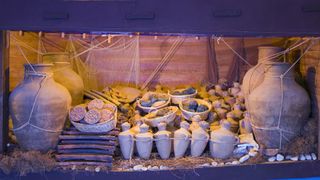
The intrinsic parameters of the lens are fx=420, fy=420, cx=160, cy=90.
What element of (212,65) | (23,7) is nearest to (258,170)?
(212,65)

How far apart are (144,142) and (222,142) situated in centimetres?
82

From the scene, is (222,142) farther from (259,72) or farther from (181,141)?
(259,72)

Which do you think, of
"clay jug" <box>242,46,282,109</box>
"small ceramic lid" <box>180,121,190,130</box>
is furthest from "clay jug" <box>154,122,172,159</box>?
"clay jug" <box>242,46,282,109</box>

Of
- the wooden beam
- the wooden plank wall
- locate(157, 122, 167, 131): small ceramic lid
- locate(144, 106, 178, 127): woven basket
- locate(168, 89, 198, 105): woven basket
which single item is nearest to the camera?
the wooden beam

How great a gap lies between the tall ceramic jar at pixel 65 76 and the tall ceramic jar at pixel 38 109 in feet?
1.71

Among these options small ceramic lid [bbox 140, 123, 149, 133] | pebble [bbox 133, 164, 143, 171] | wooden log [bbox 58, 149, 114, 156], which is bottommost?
pebble [bbox 133, 164, 143, 171]

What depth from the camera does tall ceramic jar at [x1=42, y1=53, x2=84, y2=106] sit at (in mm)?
5008

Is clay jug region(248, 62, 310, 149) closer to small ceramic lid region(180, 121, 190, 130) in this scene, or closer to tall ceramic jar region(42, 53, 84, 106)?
small ceramic lid region(180, 121, 190, 130)

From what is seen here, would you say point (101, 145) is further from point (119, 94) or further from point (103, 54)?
point (103, 54)

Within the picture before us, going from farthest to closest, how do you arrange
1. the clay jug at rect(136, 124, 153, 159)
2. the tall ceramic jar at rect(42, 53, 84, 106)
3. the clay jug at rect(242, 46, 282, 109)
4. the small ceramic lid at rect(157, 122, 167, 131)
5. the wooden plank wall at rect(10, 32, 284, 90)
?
1. the wooden plank wall at rect(10, 32, 284, 90)
2. the tall ceramic jar at rect(42, 53, 84, 106)
3. the clay jug at rect(242, 46, 282, 109)
4. the small ceramic lid at rect(157, 122, 167, 131)
5. the clay jug at rect(136, 124, 153, 159)

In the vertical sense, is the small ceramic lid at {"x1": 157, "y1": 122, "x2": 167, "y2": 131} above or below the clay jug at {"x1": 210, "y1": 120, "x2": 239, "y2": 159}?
above

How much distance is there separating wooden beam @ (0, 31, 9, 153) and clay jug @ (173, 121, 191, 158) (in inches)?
69.2

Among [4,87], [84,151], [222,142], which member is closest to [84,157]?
[84,151]

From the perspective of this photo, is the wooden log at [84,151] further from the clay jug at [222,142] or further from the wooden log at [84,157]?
the clay jug at [222,142]
